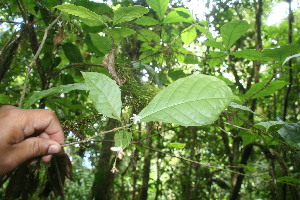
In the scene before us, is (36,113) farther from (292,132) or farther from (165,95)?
(292,132)

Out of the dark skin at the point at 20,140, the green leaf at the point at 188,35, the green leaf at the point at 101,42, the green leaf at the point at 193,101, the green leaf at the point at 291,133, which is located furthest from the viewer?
the green leaf at the point at 188,35

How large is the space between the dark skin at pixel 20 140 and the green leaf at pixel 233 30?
842 millimetres

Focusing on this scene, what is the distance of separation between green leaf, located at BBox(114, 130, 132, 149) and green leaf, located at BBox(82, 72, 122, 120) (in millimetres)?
65

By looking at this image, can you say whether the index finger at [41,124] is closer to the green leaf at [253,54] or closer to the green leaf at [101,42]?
the green leaf at [101,42]

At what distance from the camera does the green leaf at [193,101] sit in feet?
1.88

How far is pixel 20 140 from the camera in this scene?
791 millimetres

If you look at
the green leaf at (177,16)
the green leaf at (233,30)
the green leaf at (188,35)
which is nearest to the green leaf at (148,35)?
the green leaf at (177,16)

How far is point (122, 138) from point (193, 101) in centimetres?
23

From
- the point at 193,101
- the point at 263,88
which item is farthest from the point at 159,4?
the point at 193,101

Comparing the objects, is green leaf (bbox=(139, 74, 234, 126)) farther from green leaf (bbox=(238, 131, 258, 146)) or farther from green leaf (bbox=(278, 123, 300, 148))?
green leaf (bbox=(238, 131, 258, 146))

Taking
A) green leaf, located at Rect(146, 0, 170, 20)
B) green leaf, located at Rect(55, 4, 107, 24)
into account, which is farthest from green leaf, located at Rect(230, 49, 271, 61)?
green leaf, located at Rect(55, 4, 107, 24)

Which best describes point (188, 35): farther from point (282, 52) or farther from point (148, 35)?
point (282, 52)

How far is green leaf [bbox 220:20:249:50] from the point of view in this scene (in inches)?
40.6

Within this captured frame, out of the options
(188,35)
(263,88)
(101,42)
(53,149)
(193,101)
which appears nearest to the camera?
(193,101)
